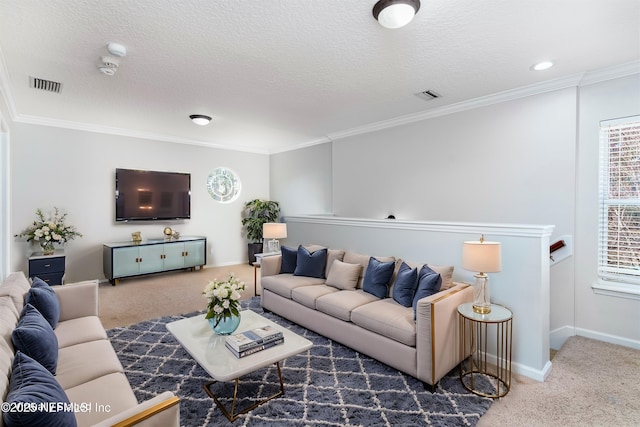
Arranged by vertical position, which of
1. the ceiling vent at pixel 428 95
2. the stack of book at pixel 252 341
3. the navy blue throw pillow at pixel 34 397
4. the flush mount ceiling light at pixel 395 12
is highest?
the ceiling vent at pixel 428 95

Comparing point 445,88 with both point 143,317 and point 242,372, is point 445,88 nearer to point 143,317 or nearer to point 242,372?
point 242,372

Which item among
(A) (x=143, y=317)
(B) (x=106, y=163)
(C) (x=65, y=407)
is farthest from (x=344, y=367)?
(B) (x=106, y=163)

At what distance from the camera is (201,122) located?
15.0 feet

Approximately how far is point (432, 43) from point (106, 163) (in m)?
5.43

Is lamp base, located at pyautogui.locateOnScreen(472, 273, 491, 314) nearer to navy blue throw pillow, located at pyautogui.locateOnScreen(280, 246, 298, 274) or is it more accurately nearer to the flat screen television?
navy blue throw pillow, located at pyautogui.locateOnScreen(280, 246, 298, 274)

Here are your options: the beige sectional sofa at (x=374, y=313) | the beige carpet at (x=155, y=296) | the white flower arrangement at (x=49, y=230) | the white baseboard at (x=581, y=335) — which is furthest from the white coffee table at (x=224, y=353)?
the white flower arrangement at (x=49, y=230)

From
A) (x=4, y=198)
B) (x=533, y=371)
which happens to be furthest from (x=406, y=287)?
(x=4, y=198)

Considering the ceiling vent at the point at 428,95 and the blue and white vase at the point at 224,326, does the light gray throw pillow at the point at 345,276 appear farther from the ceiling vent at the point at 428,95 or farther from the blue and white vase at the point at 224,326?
the ceiling vent at the point at 428,95

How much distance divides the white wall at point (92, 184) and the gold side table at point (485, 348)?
535 cm

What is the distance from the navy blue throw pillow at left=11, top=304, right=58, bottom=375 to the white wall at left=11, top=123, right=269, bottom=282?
373cm

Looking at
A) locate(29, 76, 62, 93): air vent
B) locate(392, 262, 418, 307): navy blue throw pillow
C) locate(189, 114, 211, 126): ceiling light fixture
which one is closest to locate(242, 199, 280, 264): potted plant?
locate(189, 114, 211, 126): ceiling light fixture

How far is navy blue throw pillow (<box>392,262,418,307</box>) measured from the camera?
287 centimetres

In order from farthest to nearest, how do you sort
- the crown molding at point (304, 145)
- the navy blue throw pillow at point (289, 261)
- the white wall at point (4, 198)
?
the crown molding at point (304, 145) → the navy blue throw pillow at point (289, 261) → the white wall at point (4, 198)

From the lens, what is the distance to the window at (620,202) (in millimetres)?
2912
